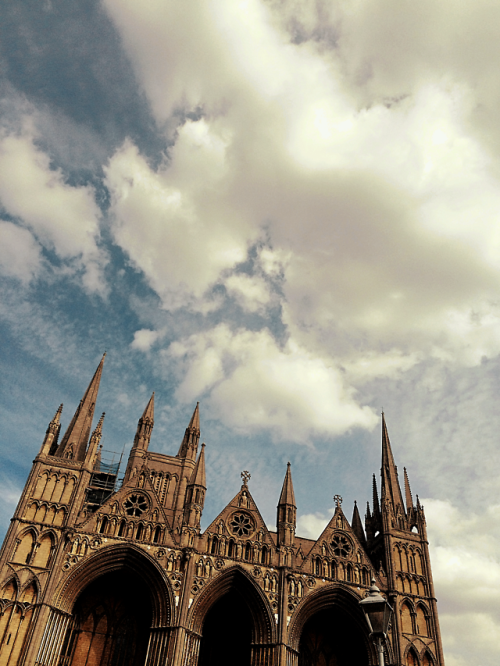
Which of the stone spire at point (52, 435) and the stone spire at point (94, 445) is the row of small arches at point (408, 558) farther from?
the stone spire at point (52, 435)

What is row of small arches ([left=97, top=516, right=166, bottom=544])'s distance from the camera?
110 feet

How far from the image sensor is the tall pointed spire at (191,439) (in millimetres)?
53281

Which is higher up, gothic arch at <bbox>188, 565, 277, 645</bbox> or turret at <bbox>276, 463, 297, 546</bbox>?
turret at <bbox>276, 463, 297, 546</bbox>

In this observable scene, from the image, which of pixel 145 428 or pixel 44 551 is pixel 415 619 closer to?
pixel 44 551

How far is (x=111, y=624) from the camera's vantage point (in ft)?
112

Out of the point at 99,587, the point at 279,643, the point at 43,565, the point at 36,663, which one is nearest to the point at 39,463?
the point at 43,565

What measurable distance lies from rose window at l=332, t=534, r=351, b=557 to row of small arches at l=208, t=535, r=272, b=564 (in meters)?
5.43

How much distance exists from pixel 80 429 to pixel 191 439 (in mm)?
15453

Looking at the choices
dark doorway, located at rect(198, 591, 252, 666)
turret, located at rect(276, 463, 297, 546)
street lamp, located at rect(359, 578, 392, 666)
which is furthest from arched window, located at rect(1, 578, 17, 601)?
street lamp, located at rect(359, 578, 392, 666)

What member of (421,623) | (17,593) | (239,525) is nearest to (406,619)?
(421,623)

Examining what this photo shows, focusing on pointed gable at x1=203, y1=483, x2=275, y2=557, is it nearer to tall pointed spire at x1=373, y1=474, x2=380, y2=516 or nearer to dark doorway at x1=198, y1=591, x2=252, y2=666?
dark doorway at x1=198, y1=591, x2=252, y2=666

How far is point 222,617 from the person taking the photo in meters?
36.2

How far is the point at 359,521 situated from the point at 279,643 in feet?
51.9

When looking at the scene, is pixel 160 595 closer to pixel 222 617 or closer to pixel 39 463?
pixel 222 617
